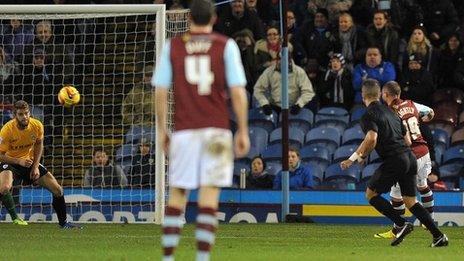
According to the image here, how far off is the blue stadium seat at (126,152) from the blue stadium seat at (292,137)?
8.06 ft

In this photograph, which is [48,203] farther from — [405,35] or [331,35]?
[405,35]

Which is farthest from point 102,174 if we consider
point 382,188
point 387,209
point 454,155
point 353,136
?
point 382,188

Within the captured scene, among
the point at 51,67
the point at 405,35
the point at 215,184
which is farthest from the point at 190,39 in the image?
the point at 405,35

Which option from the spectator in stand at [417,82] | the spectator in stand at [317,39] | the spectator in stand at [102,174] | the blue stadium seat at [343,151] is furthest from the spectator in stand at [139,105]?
the spectator in stand at [417,82]

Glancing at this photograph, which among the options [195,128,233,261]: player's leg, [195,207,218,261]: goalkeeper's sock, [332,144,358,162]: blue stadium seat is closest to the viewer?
[195,207,218,261]: goalkeeper's sock

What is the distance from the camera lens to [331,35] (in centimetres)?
2211

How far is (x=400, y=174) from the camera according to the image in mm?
14742

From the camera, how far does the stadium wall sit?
19.8m

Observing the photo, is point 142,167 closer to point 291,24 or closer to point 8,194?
point 8,194

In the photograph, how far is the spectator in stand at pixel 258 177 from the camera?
2053 centimetres

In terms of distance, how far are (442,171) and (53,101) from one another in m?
6.49

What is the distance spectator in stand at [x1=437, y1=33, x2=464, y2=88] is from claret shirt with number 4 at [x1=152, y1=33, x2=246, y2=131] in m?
12.8

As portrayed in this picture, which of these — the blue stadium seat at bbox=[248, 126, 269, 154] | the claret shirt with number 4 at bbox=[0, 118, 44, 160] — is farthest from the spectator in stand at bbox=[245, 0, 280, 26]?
the claret shirt with number 4 at bbox=[0, 118, 44, 160]

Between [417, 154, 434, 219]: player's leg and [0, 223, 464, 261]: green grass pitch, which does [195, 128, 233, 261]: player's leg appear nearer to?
[0, 223, 464, 261]: green grass pitch
